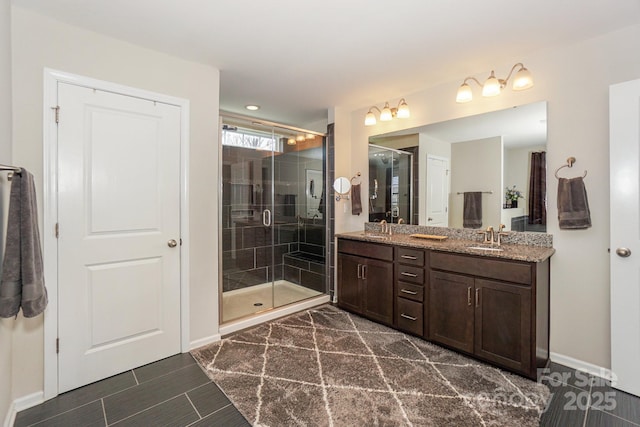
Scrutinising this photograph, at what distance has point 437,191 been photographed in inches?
119

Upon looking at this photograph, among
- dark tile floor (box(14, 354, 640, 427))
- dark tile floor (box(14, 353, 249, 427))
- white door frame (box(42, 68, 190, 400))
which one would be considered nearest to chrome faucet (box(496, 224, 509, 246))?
dark tile floor (box(14, 354, 640, 427))

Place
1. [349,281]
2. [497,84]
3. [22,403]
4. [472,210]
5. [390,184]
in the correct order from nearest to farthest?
[22,403] → [497,84] → [472,210] → [349,281] → [390,184]

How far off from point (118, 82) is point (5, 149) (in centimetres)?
84

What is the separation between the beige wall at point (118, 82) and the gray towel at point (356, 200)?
1737mm

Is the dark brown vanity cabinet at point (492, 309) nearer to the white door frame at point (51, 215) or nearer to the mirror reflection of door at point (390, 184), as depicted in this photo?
the mirror reflection of door at point (390, 184)

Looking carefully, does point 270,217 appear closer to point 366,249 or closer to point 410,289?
point 366,249

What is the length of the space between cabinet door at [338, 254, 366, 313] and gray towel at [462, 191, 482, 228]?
1.06 metres

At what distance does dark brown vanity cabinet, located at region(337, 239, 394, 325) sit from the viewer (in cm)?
290

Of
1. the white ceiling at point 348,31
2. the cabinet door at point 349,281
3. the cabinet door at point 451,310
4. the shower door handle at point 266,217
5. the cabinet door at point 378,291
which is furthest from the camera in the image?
the shower door handle at point 266,217

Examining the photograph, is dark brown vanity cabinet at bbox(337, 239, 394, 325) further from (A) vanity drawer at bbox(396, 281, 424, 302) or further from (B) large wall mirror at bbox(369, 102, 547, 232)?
(B) large wall mirror at bbox(369, 102, 547, 232)

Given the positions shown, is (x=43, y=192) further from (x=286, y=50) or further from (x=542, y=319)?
(x=542, y=319)

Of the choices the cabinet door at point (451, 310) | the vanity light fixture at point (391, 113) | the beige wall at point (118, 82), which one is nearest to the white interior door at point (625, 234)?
the cabinet door at point (451, 310)

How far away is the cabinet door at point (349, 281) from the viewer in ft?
10.4

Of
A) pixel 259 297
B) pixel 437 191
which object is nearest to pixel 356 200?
pixel 437 191
